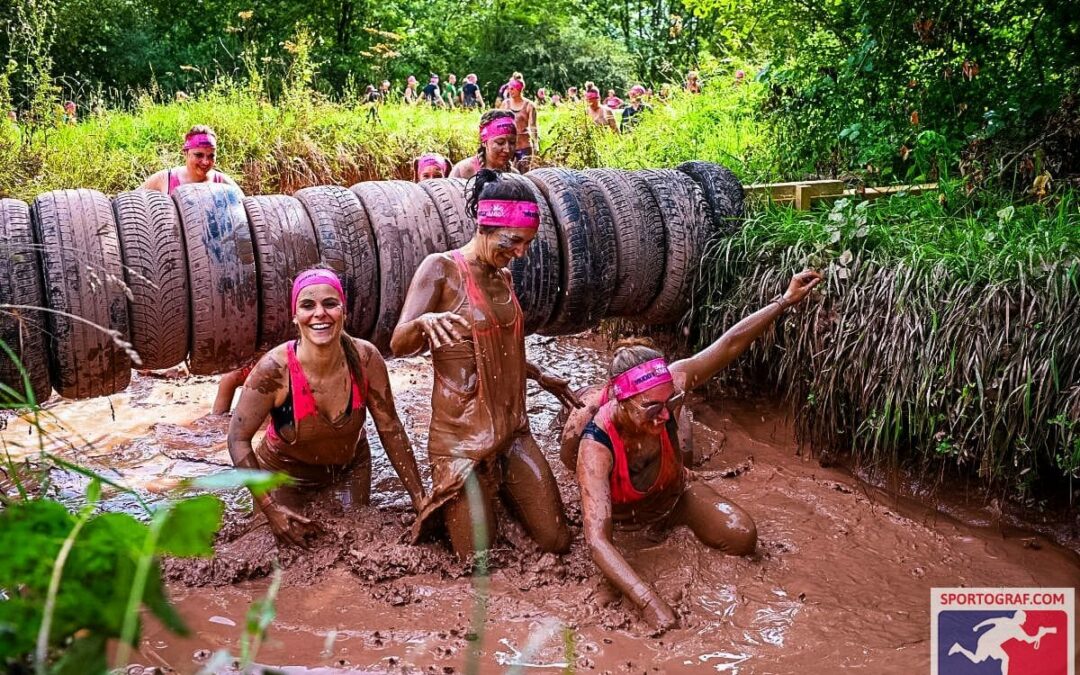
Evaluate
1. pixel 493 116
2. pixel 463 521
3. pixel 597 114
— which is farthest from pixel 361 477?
pixel 597 114

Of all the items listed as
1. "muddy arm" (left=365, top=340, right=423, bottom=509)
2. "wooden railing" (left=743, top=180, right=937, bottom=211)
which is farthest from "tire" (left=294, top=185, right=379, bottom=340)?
"wooden railing" (left=743, top=180, right=937, bottom=211)

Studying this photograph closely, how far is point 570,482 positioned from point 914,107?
357cm

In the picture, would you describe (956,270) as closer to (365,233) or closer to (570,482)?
(570,482)

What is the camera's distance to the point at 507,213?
452 cm

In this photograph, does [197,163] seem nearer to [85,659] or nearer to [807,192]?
[807,192]

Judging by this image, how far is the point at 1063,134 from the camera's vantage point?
19.8ft

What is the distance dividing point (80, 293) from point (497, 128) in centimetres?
295

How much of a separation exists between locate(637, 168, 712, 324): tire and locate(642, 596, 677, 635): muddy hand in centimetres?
272

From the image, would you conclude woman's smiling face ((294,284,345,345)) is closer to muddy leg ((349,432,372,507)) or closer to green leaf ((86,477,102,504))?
muddy leg ((349,432,372,507))

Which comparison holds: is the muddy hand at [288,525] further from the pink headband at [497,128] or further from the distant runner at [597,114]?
the distant runner at [597,114]

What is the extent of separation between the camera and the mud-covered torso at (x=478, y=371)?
4.62m

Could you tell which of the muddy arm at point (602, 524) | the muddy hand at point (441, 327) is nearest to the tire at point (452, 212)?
the muddy hand at point (441, 327)

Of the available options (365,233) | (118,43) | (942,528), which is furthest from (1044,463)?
(118,43)

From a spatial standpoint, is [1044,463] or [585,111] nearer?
[1044,463]
